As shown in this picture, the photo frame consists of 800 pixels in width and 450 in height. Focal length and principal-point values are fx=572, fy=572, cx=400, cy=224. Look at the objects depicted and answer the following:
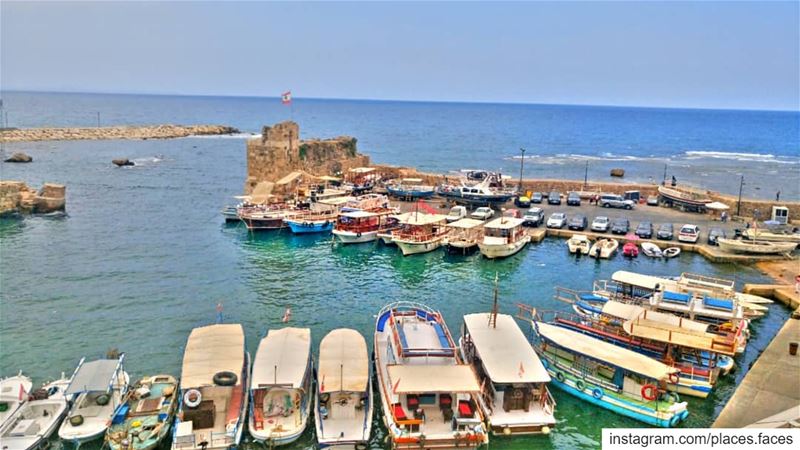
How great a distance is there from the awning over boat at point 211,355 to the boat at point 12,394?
5911 mm

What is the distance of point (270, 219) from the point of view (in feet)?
159

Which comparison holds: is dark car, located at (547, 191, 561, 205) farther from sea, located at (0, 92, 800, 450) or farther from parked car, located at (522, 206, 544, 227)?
sea, located at (0, 92, 800, 450)

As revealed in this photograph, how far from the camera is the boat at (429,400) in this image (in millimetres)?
17531

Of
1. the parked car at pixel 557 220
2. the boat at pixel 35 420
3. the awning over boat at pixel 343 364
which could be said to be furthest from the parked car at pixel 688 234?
the boat at pixel 35 420

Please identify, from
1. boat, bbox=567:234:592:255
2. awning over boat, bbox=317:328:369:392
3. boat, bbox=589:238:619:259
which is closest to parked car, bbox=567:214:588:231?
boat, bbox=567:234:592:255

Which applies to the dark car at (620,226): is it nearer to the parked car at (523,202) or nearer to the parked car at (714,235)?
the parked car at (714,235)

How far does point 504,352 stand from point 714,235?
30914 millimetres

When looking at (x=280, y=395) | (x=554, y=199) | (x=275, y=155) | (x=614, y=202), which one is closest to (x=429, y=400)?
(x=280, y=395)

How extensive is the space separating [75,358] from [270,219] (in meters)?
24.6

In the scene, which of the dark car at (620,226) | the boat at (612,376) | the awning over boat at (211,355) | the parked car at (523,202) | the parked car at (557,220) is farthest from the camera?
the parked car at (523,202)

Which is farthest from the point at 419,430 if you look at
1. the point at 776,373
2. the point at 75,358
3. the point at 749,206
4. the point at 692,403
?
the point at 749,206

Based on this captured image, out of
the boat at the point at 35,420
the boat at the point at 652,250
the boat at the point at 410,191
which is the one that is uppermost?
the boat at the point at 410,191

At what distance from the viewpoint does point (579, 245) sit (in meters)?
42.1

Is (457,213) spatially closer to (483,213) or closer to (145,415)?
(483,213)
